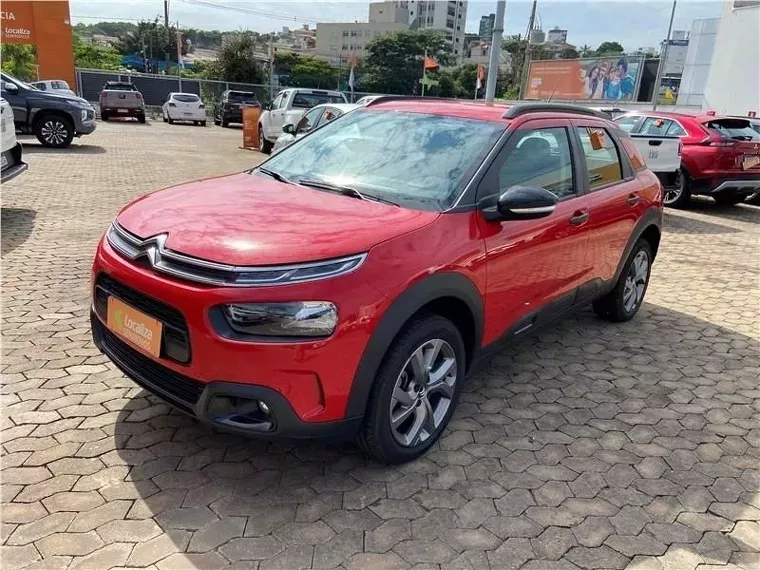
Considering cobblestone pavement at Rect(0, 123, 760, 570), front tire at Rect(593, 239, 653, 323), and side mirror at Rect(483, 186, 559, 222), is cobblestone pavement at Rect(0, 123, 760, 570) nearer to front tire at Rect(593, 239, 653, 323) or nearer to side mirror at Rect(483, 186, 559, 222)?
front tire at Rect(593, 239, 653, 323)

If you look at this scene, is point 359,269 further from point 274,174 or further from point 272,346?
point 274,174

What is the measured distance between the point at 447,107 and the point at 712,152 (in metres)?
8.41

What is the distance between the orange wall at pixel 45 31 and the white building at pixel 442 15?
353ft

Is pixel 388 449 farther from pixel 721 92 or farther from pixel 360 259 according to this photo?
pixel 721 92

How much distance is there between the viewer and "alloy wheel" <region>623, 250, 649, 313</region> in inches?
197

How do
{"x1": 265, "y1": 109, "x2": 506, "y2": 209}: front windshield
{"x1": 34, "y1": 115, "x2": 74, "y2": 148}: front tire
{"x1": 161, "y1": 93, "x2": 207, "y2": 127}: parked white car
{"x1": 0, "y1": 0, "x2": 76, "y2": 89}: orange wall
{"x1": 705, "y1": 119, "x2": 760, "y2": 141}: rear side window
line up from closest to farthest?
{"x1": 265, "y1": 109, "x2": 506, "y2": 209}: front windshield < {"x1": 705, "y1": 119, "x2": 760, "y2": 141}: rear side window < {"x1": 34, "y1": 115, "x2": 74, "y2": 148}: front tire < {"x1": 161, "y1": 93, "x2": 207, "y2": 127}: parked white car < {"x1": 0, "y1": 0, "x2": 76, "y2": 89}: orange wall

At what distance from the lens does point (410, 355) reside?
8.79 ft

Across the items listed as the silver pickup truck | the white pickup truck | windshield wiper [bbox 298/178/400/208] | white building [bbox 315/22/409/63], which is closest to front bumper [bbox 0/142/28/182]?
windshield wiper [bbox 298/178/400/208]

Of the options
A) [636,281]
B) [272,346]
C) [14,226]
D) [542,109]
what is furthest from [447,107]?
[14,226]

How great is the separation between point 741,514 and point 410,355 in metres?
1.72

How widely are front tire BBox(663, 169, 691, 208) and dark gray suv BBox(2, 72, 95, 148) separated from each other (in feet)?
41.9

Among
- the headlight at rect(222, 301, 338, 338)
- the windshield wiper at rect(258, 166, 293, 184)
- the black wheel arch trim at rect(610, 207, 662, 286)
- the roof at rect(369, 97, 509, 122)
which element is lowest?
the black wheel arch trim at rect(610, 207, 662, 286)

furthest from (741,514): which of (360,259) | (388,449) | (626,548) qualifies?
(360,259)

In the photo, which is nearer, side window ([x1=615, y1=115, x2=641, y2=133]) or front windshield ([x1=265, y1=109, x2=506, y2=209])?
front windshield ([x1=265, y1=109, x2=506, y2=209])
